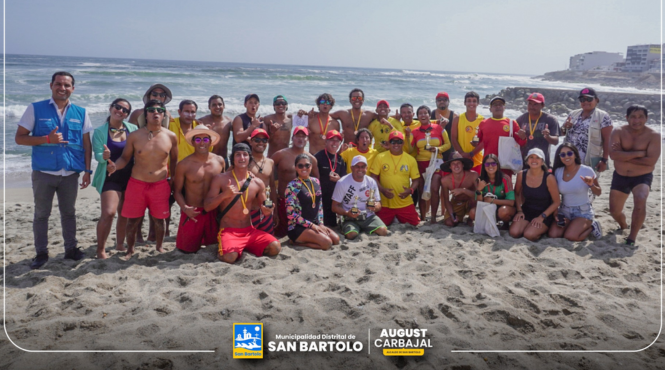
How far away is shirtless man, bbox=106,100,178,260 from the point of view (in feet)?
15.2

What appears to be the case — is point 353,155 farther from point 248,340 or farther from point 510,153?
point 248,340

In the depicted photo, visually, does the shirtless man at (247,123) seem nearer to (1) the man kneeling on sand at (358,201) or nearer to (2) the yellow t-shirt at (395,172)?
(1) the man kneeling on sand at (358,201)

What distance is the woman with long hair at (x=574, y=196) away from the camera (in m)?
5.30

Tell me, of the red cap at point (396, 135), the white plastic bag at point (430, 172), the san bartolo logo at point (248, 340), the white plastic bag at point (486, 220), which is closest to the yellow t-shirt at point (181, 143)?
the red cap at point (396, 135)

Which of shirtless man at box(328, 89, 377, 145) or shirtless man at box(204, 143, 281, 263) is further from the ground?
shirtless man at box(328, 89, 377, 145)

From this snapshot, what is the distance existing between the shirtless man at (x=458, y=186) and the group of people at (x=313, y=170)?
0.02 metres

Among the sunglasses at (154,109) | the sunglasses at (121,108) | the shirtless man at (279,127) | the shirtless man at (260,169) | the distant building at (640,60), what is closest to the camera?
the sunglasses at (154,109)

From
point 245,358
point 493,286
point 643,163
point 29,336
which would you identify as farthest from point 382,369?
point 643,163

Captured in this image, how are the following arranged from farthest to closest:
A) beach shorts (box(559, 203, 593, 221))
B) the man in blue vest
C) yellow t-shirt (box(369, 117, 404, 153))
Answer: yellow t-shirt (box(369, 117, 404, 153)) < beach shorts (box(559, 203, 593, 221)) < the man in blue vest

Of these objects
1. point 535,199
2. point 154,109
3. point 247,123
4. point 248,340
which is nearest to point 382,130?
point 247,123

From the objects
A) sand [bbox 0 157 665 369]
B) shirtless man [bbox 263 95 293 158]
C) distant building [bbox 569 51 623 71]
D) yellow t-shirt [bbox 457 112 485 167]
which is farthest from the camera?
distant building [bbox 569 51 623 71]

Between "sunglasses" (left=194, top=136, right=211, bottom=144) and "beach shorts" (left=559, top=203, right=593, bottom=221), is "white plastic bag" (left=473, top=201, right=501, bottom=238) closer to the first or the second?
"beach shorts" (left=559, top=203, right=593, bottom=221)

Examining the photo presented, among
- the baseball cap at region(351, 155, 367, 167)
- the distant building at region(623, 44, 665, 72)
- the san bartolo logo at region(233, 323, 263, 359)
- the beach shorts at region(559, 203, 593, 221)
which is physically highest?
the distant building at region(623, 44, 665, 72)

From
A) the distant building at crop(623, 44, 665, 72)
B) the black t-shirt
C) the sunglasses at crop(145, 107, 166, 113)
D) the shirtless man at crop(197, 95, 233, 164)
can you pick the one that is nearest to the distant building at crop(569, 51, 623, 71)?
the distant building at crop(623, 44, 665, 72)
